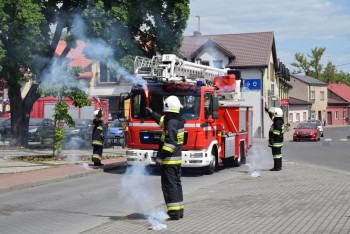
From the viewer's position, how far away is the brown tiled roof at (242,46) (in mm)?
49500

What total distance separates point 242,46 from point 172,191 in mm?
45272

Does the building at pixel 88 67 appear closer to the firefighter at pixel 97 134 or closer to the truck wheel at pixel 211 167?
the firefighter at pixel 97 134

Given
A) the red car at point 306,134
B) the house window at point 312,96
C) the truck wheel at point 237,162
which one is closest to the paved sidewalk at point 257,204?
the truck wheel at point 237,162

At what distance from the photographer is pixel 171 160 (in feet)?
30.2

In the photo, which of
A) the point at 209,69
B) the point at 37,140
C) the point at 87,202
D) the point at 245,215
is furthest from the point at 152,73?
the point at 37,140

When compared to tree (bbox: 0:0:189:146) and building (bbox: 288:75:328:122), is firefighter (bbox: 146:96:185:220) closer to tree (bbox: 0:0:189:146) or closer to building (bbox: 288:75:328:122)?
tree (bbox: 0:0:189:146)

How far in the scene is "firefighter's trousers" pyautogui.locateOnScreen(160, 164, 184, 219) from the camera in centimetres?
909

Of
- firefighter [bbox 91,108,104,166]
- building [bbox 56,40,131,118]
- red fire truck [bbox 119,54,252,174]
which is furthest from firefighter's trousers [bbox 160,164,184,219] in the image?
building [bbox 56,40,131,118]

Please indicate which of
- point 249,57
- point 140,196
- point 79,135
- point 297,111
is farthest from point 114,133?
point 297,111

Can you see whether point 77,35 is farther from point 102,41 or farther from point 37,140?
point 37,140

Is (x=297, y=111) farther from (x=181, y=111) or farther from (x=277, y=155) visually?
(x=181, y=111)

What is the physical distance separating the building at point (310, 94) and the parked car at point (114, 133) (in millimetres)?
53132

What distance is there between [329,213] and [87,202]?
494 centimetres

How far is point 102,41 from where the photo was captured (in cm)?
2186
